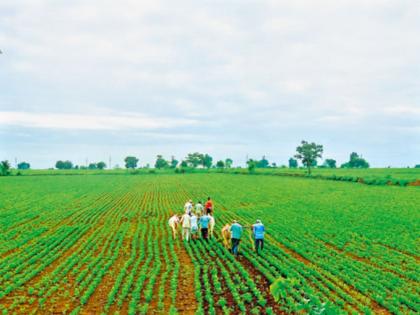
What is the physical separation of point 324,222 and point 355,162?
152m

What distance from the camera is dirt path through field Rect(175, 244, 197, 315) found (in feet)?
40.6

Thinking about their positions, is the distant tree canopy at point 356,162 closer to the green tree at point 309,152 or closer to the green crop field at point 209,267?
the green tree at point 309,152

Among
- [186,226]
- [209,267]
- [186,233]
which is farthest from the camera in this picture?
[186,233]

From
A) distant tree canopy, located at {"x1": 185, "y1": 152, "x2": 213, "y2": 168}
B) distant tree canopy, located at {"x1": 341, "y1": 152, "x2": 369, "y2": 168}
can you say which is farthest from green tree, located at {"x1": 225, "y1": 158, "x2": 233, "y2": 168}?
distant tree canopy, located at {"x1": 341, "y1": 152, "x2": 369, "y2": 168}

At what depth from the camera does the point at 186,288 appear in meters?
14.1

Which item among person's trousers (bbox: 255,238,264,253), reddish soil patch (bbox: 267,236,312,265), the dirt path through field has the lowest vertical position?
the dirt path through field

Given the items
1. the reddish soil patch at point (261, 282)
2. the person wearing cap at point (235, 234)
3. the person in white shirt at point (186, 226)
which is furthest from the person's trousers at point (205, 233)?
the reddish soil patch at point (261, 282)

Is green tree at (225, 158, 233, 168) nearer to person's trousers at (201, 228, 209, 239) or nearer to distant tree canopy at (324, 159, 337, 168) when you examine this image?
distant tree canopy at (324, 159, 337, 168)

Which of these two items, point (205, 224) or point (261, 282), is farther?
point (205, 224)

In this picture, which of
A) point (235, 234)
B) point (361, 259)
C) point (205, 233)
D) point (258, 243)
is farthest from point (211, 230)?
point (361, 259)

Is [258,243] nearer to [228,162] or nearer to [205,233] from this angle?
[205,233]

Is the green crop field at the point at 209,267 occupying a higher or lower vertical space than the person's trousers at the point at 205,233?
lower

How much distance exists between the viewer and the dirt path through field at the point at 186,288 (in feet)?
40.6

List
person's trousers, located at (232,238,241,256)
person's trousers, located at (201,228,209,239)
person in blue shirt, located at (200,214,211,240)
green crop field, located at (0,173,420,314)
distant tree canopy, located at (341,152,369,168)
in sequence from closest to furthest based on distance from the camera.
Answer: green crop field, located at (0,173,420,314), person's trousers, located at (232,238,241,256), person in blue shirt, located at (200,214,211,240), person's trousers, located at (201,228,209,239), distant tree canopy, located at (341,152,369,168)
